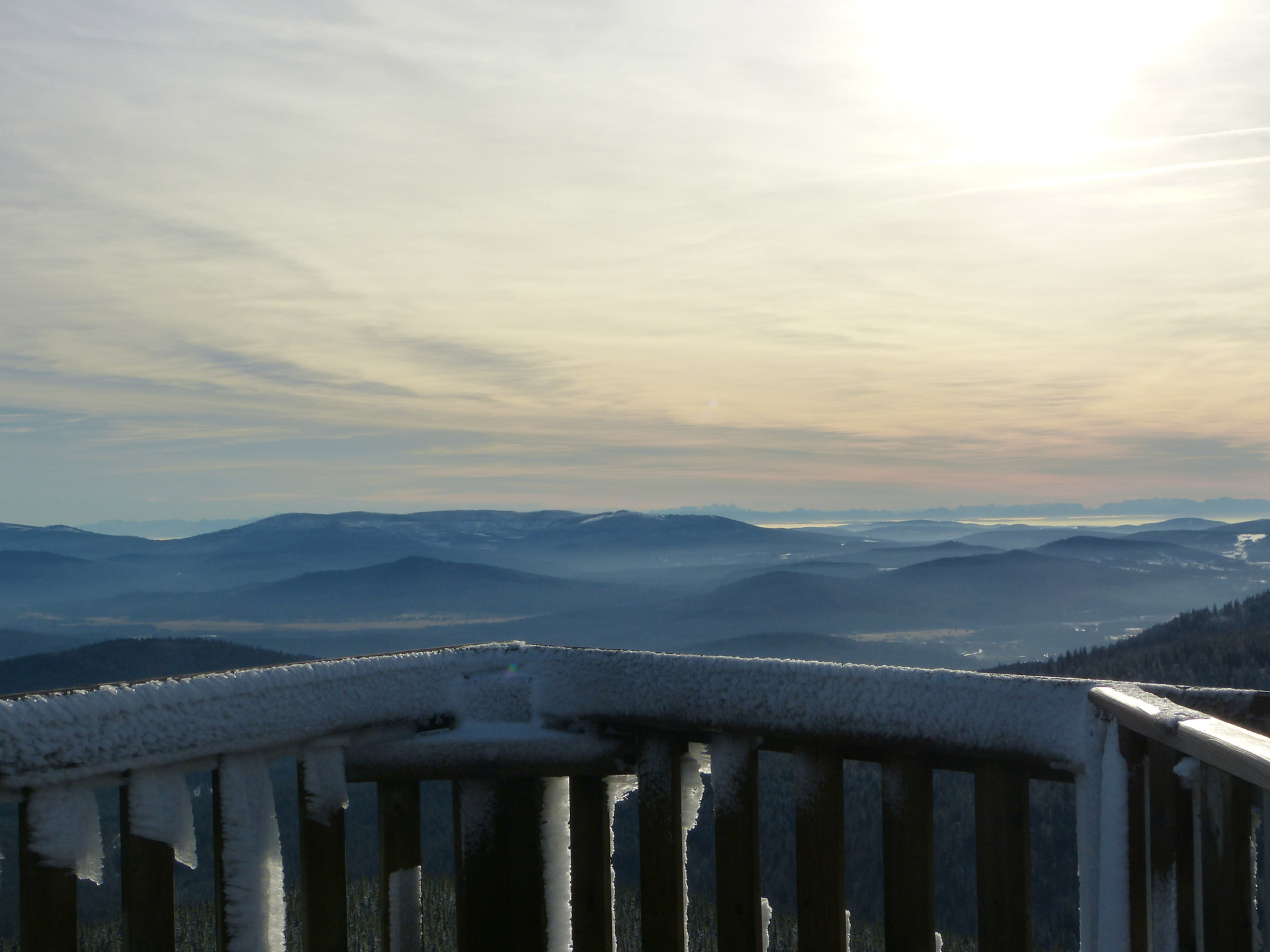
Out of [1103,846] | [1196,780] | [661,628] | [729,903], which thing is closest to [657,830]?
[729,903]

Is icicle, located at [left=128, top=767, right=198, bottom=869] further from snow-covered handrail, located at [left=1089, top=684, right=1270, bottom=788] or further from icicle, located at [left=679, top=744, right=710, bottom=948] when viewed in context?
snow-covered handrail, located at [left=1089, top=684, right=1270, bottom=788]

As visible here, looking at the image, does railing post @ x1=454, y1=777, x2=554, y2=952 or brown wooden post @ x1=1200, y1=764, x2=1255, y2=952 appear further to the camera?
railing post @ x1=454, y1=777, x2=554, y2=952

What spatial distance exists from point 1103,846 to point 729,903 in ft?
2.57

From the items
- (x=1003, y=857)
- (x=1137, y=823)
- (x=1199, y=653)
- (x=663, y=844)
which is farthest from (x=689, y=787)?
(x=1199, y=653)

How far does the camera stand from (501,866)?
2.19m

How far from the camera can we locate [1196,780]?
4.69 ft

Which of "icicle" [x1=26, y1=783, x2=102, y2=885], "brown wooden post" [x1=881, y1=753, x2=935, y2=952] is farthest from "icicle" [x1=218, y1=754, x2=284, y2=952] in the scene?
"brown wooden post" [x1=881, y1=753, x2=935, y2=952]

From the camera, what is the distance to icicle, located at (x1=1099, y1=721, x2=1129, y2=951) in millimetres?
1567

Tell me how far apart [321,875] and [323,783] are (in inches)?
7.7

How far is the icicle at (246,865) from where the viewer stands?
5.96 ft

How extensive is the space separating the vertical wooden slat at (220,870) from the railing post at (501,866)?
1.73 feet

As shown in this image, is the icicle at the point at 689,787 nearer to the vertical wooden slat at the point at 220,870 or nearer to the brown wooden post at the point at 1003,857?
the brown wooden post at the point at 1003,857

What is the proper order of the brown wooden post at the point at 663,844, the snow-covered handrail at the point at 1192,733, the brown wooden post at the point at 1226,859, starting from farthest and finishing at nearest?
the brown wooden post at the point at 663,844
the brown wooden post at the point at 1226,859
the snow-covered handrail at the point at 1192,733

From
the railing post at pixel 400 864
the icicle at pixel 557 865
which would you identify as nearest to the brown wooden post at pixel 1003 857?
the icicle at pixel 557 865
